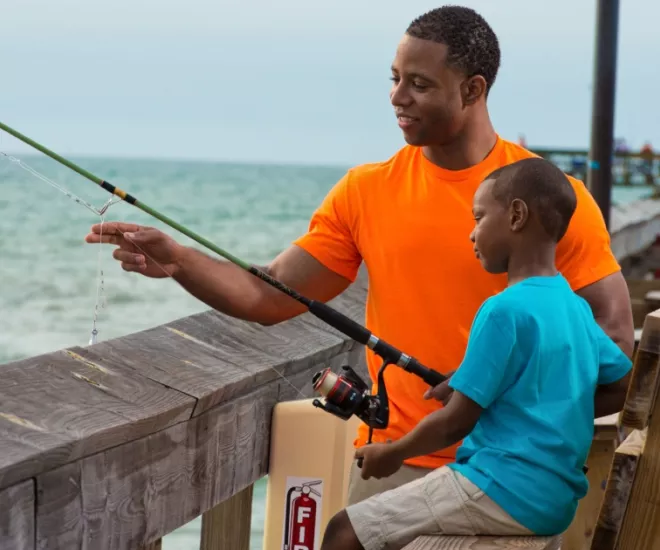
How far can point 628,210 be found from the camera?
35.4 feet

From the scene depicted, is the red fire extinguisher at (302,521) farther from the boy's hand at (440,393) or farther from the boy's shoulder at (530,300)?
the boy's shoulder at (530,300)

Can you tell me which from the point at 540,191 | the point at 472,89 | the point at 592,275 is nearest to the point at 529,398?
the point at 540,191

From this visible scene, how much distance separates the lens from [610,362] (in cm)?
253

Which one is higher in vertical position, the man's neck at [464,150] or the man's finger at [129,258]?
the man's neck at [464,150]

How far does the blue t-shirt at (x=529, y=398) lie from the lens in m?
2.29

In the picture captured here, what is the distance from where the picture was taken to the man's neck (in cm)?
292

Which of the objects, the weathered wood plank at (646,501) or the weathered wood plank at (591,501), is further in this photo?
the weathered wood plank at (591,501)

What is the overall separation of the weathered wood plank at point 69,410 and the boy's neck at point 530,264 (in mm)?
642

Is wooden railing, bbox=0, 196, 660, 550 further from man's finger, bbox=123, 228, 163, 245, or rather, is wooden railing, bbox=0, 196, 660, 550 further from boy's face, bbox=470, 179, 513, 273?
boy's face, bbox=470, 179, 513, 273

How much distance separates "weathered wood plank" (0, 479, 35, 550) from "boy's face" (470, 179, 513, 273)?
932 millimetres

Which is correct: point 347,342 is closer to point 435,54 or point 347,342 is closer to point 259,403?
point 259,403

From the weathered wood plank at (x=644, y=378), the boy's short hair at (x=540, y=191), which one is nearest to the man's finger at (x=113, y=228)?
the boy's short hair at (x=540, y=191)

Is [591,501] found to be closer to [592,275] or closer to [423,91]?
[592,275]

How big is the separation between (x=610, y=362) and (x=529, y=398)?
278 millimetres
